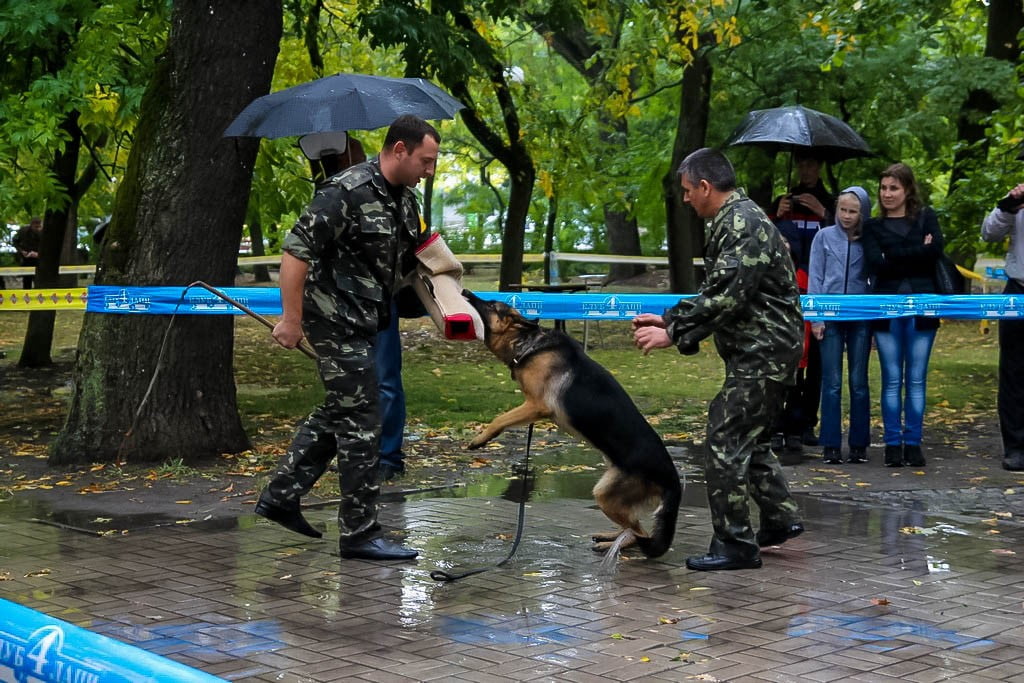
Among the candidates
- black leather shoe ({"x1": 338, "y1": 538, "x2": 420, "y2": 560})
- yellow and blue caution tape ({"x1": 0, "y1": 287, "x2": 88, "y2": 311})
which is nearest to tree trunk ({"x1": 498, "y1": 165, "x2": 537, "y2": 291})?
yellow and blue caution tape ({"x1": 0, "y1": 287, "x2": 88, "y2": 311})

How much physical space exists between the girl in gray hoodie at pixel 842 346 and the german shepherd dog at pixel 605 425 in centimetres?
358

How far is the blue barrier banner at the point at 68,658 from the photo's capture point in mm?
2531

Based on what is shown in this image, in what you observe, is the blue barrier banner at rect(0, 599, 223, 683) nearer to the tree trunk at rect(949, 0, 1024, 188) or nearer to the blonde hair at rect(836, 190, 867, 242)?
the blonde hair at rect(836, 190, 867, 242)

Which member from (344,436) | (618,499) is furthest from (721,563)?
(344,436)

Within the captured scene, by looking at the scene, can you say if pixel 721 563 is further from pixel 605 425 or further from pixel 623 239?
pixel 623 239

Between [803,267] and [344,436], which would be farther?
[803,267]

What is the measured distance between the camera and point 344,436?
6.37 meters

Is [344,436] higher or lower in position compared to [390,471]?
higher

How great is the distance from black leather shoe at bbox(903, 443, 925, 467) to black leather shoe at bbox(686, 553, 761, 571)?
3.51 metres

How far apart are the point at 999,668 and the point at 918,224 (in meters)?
5.06

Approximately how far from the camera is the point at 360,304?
6.26 metres

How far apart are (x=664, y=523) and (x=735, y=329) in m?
1.00

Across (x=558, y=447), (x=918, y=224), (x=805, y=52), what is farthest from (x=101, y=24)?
(x=805, y=52)

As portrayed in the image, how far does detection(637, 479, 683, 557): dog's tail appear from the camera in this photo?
6258 millimetres
